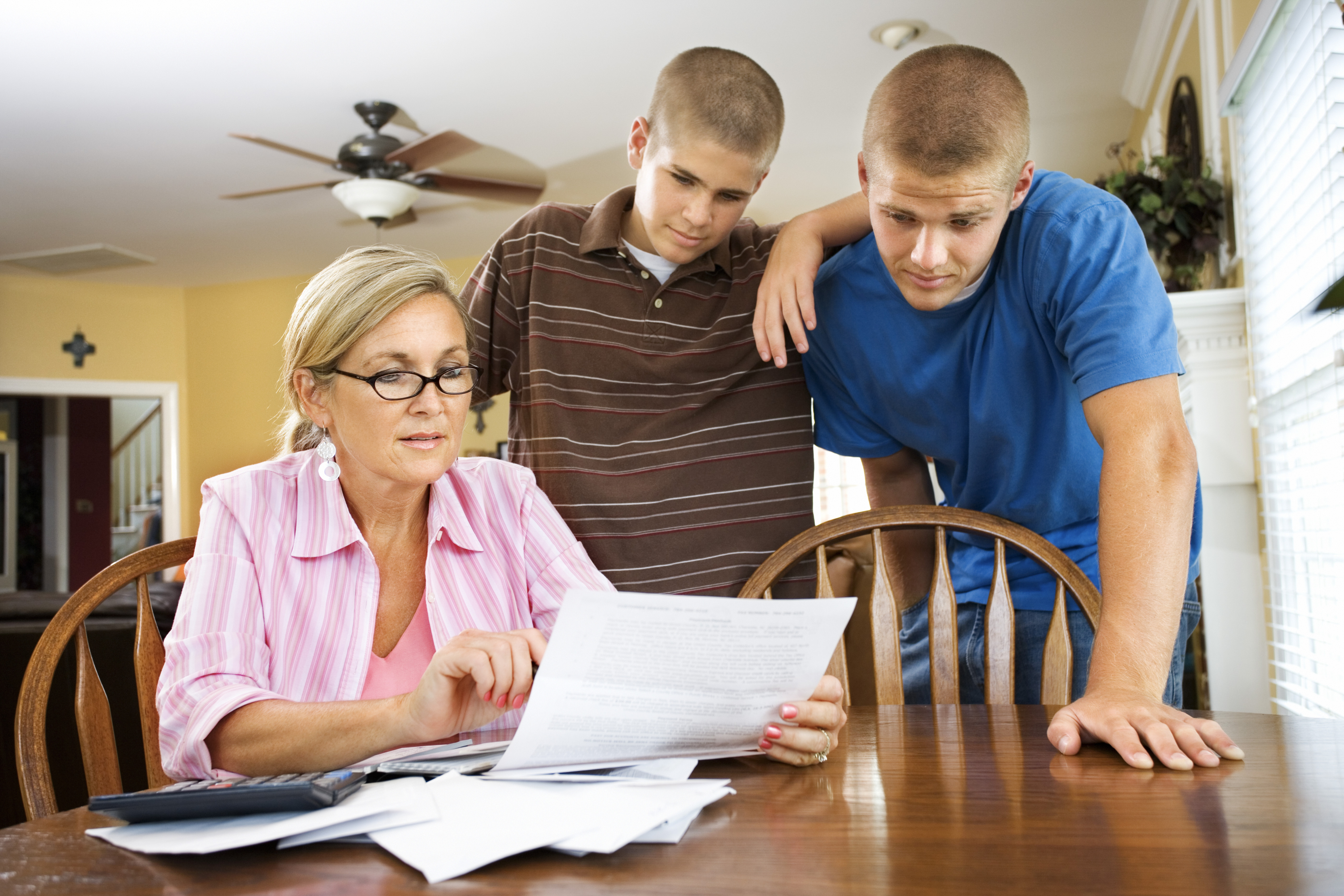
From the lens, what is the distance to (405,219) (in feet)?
17.1

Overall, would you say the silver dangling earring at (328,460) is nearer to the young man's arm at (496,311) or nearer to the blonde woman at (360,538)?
the blonde woman at (360,538)

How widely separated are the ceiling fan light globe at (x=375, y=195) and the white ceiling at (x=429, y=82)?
373mm

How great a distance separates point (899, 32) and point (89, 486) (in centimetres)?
847

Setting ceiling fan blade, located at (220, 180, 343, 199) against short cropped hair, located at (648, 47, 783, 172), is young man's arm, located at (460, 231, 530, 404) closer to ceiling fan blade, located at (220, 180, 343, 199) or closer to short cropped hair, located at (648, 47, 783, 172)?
short cropped hair, located at (648, 47, 783, 172)

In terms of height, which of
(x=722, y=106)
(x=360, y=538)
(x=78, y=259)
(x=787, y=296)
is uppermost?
(x=78, y=259)

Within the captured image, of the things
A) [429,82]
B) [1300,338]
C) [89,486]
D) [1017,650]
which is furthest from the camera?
[89,486]

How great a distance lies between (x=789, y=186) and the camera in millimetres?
5609

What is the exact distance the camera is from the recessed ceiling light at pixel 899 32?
3.82m

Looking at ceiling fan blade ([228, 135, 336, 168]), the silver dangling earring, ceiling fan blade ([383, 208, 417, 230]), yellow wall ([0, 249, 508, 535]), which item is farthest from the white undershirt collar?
yellow wall ([0, 249, 508, 535])

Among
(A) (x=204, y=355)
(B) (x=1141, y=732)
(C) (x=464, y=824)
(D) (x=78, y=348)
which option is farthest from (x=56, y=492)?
(B) (x=1141, y=732)

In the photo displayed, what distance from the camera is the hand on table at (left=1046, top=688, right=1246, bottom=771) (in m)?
0.86

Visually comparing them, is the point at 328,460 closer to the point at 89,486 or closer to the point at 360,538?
the point at 360,538

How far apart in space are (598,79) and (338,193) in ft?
4.04

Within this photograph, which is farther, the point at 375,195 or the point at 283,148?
the point at 375,195
